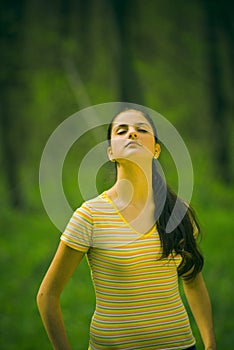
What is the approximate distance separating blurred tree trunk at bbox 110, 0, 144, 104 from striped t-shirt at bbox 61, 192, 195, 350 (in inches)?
138

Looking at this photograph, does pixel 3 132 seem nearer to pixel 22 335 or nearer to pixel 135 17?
pixel 135 17

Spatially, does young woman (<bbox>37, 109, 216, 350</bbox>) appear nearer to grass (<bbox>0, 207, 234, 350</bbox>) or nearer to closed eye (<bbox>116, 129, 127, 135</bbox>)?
closed eye (<bbox>116, 129, 127, 135</bbox>)

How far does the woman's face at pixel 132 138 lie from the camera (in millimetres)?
1514

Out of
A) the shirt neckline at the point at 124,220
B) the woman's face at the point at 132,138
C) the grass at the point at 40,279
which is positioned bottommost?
the grass at the point at 40,279

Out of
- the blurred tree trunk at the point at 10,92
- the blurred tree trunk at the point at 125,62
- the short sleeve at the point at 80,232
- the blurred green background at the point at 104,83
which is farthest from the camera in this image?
the blurred tree trunk at the point at 10,92

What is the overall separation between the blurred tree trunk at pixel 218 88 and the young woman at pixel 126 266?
4.03 meters

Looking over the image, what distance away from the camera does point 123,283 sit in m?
1.41

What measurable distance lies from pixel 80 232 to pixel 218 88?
A: 4491mm

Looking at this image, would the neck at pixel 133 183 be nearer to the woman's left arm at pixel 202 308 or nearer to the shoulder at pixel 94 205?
the shoulder at pixel 94 205

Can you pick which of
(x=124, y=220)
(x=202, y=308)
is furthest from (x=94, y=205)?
(x=202, y=308)

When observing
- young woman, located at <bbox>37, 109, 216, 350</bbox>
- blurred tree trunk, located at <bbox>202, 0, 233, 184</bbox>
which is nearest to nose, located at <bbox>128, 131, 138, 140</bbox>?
young woman, located at <bbox>37, 109, 216, 350</bbox>

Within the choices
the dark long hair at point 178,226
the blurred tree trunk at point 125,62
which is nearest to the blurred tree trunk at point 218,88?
the blurred tree trunk at point 125,62

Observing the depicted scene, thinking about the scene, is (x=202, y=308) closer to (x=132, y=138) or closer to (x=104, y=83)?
(x=132, y=138)

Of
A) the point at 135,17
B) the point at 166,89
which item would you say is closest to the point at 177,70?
the point at 166,89
